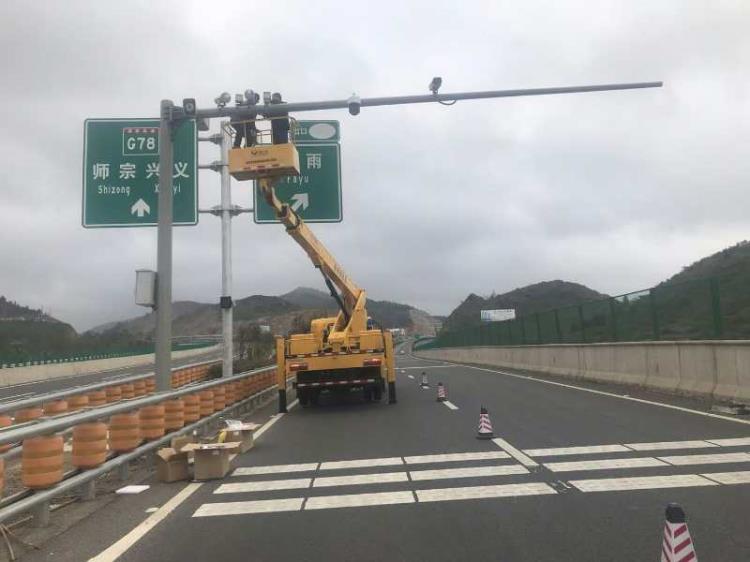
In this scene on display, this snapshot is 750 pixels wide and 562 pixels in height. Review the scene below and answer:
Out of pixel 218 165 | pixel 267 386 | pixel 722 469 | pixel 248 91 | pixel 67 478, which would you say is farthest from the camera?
pixel 267 386

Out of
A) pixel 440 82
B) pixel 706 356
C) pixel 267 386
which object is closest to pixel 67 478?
pixel 440 82

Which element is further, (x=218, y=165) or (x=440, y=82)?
(x=218, y=165)

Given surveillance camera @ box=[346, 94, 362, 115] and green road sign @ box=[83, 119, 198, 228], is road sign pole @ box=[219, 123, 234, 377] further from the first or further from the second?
surveillance camera @ box=[346, 94, 362, 115]

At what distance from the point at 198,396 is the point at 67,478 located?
16.2 feet

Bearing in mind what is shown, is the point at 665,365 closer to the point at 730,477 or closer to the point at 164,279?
the point at 730,477

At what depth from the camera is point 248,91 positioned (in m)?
12.5

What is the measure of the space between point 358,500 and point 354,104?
7.19 m

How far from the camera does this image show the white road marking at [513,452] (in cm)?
877

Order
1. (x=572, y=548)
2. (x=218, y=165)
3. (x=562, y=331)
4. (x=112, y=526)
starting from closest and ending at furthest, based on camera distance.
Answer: (x=572, y=548)
(x=112, y=526)
(x=218, y=165)
(x=562, y=331)

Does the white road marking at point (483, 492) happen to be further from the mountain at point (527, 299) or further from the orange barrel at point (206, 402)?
the mountain at point (527, 299)

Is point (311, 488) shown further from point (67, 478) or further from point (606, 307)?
point (606, 307)

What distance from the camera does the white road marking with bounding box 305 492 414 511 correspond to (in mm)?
7020

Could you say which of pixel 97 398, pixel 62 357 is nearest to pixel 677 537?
pixel 97 398

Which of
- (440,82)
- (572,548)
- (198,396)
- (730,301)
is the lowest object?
(572,548)
